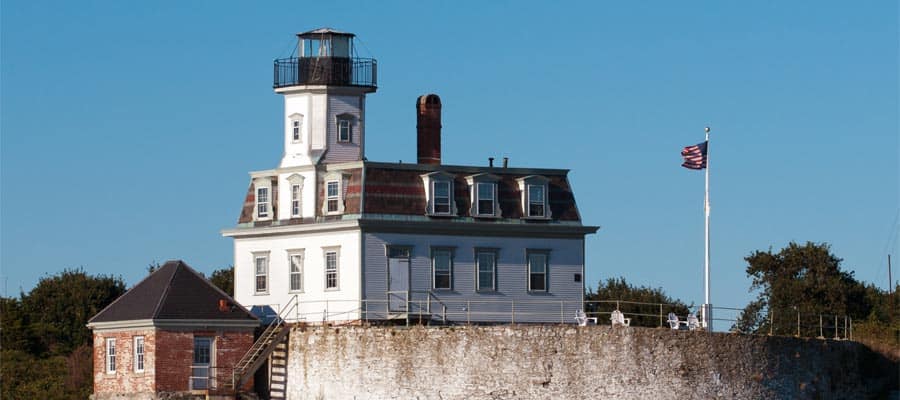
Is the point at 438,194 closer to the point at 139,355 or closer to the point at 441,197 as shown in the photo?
the point at 441,197

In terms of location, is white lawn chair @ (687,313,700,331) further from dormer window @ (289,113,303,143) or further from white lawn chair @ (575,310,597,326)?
dormer window @ (289,113,303,143)

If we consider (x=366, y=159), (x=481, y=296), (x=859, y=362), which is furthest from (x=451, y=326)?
(x=859, y=362)

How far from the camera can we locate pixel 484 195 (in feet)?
242

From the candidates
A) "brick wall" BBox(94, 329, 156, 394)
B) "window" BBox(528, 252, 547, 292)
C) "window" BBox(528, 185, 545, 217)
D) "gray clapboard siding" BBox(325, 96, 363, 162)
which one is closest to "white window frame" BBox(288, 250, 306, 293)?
"gray clapboard siding" BBox(325, 96, 363, 162)

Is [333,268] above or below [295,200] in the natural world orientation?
below

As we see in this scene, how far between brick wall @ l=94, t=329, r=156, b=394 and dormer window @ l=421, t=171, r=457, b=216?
10.5 metres

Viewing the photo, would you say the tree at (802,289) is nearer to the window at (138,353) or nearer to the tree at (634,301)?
the tree at (634,301)

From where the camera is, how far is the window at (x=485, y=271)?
73125 mm

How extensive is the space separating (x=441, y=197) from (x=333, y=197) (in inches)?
144

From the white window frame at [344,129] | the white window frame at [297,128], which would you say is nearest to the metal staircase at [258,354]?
the white window frame at [297,128]

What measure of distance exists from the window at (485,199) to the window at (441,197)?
1.11 metres

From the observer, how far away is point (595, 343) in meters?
66.7

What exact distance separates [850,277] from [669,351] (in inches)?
1075

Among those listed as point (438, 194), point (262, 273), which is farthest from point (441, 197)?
point (262, 273)
